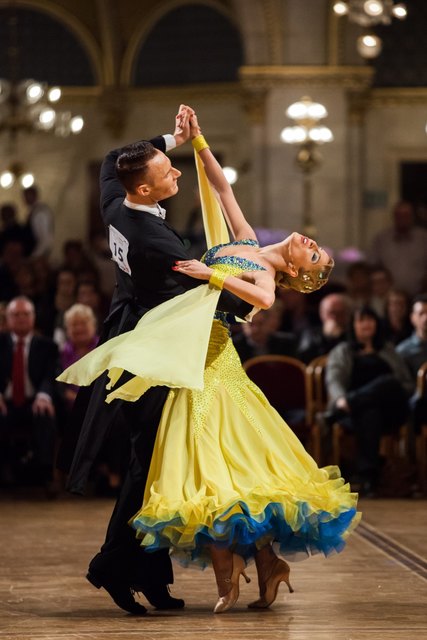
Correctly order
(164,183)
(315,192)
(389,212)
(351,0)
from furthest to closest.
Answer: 1. (389,212)
2. (315,192)
3. (351,0)
4. (164,183)

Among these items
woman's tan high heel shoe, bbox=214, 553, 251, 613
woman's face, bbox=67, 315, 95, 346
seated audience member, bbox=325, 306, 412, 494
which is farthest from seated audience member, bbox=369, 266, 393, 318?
woman's tan high heel shoe, bbox=214, 553, 251, 613

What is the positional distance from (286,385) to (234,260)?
4944 mm

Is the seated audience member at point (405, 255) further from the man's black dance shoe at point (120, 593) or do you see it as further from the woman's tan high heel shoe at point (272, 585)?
the man's black dance shoe at point (120, 593)

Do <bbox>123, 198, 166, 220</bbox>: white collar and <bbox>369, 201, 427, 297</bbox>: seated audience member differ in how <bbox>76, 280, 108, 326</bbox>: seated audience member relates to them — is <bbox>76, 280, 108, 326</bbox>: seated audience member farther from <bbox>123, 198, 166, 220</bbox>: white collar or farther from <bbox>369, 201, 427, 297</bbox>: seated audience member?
<bbox>123, 198, 166, 220</bbox>: white collar

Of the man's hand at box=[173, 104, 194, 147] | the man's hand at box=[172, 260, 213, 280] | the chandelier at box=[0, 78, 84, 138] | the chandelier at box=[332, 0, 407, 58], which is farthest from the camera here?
the chandelier at box=[0, 78, 84, 138]

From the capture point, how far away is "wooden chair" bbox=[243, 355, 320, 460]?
9.70m

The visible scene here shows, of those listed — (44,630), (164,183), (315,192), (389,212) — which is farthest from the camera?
(389,212)

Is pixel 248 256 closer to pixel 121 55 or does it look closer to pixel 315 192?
pixel 315 192

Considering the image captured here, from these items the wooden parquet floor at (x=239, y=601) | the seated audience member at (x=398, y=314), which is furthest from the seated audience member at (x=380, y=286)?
the wooden parquet floor at (x=239, y=601)

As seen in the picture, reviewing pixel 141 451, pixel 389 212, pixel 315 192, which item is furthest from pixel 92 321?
pixel 389 212

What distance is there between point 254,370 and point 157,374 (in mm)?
5090

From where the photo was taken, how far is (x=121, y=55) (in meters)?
18.3

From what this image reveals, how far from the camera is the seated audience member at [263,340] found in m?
10.1

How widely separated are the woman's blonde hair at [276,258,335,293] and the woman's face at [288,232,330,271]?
0.05ft
